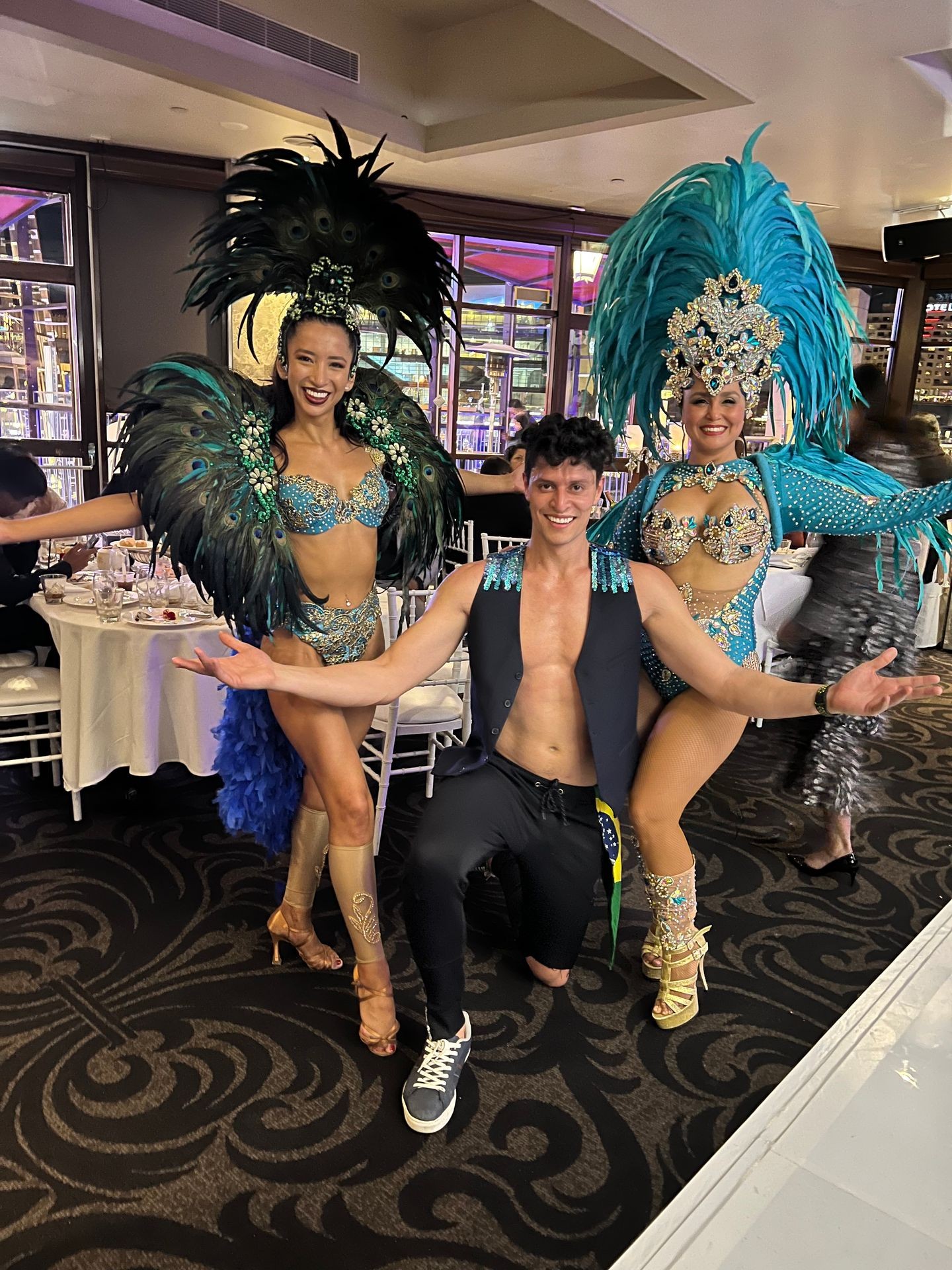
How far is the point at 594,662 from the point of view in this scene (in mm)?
2156

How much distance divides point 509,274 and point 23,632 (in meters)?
6.04

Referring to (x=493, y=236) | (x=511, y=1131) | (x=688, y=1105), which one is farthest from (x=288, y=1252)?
(x=493, y=236)

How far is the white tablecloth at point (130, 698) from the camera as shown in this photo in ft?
10.6

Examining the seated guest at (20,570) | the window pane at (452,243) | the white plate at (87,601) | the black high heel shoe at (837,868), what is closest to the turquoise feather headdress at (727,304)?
the black high heel shoe at (837,868)

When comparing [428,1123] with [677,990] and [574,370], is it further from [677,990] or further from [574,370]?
[574,370]

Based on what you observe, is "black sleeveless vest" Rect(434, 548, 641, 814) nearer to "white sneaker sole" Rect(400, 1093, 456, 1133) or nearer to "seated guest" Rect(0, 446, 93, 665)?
"white sneaker sole" Rect(400, 1093, 456, 1133)

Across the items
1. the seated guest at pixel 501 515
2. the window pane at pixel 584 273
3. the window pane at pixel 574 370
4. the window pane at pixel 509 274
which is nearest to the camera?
the seated guest at pixel 501 515

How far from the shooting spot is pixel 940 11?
3.79 m

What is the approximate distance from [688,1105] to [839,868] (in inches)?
55.3

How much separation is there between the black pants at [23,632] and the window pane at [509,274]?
5.60 metres

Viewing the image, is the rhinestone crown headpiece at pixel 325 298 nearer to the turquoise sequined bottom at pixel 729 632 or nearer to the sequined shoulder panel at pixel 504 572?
the sequined shoulder panel at pixel 504 572

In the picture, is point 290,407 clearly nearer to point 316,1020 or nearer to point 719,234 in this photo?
point 719,234

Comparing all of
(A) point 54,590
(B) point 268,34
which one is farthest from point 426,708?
(B) point 268,34

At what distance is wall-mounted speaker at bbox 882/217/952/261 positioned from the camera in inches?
261
